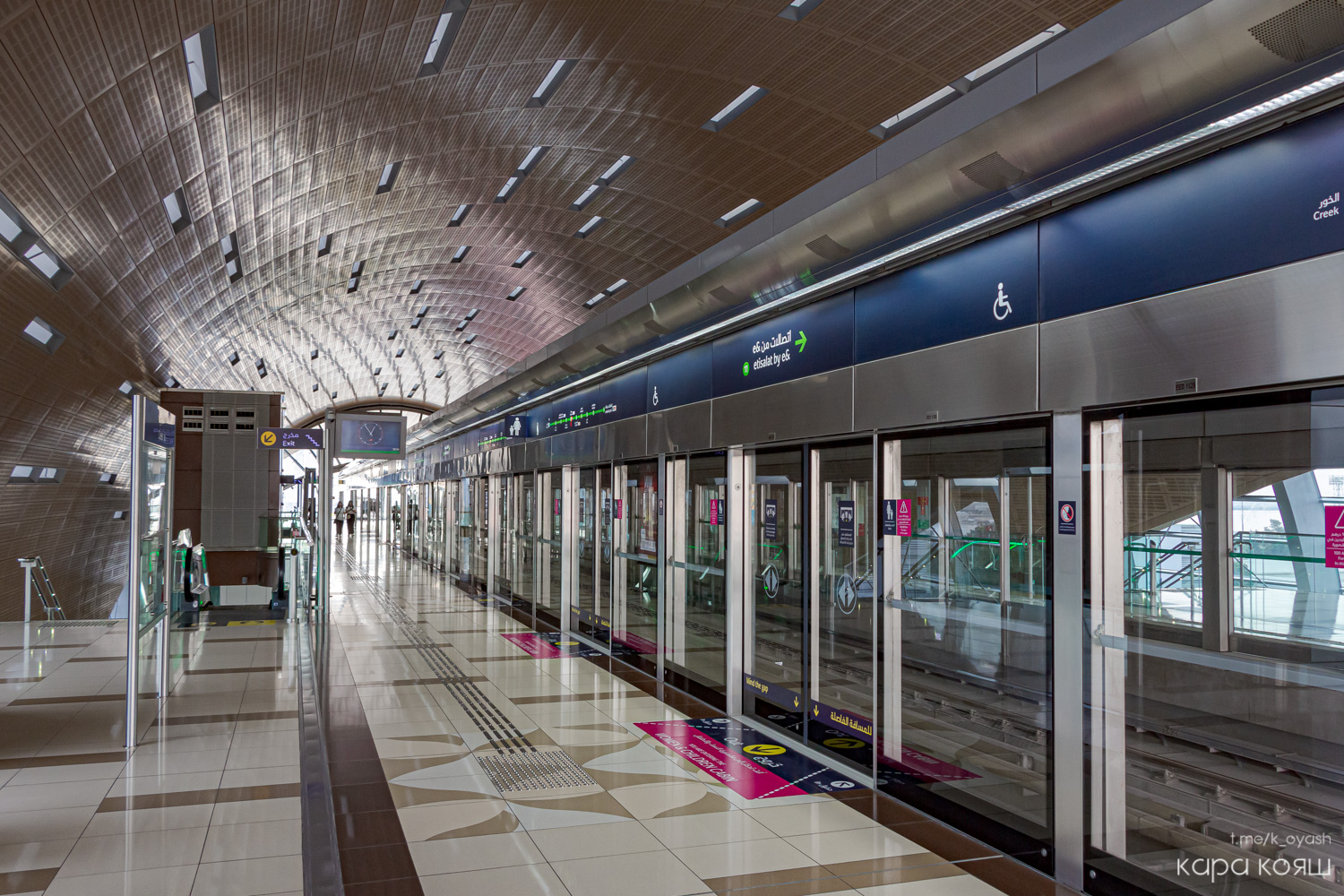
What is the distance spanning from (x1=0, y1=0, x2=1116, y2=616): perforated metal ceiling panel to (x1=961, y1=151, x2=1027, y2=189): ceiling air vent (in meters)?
7.25

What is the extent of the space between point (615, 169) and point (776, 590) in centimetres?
1180

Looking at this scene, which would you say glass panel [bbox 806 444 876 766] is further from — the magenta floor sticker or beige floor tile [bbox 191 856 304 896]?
beige floor tile [bbox 191 856 304 896]

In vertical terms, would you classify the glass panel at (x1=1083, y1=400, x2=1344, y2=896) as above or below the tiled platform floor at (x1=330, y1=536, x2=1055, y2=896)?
above

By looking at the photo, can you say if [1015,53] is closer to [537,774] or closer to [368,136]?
[368,136]

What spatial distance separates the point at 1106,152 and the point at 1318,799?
2549 mm

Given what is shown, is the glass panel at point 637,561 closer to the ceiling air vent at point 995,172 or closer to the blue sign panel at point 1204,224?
the ceiling air vent at point 995,172

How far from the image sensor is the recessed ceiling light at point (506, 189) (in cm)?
1733

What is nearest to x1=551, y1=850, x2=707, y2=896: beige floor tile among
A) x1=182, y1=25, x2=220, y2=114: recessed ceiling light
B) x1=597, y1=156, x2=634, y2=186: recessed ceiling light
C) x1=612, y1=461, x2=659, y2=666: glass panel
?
x1=612, y1=461, x2=659, y2=666: glass panel

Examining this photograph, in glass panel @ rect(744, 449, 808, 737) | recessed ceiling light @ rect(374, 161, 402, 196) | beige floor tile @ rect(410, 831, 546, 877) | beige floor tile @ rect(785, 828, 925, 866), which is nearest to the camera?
beige floor tile @ rect(410, 831, 546, 877)

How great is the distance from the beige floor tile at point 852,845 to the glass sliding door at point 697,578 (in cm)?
282

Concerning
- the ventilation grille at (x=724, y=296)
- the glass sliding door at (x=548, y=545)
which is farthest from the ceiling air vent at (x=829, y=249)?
the glass sliding door at (x=548, y=545)

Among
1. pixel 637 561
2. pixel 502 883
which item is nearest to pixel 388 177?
pixel 637 561

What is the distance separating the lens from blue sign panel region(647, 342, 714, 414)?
799 cm

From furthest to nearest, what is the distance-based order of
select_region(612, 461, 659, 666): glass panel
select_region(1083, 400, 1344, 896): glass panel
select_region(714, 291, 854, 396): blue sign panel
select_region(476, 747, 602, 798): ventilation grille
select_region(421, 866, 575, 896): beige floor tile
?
select_region(612, 461, 659, 666): glass panel
select_region(714, 291, 854, 396): blue sign panel
select_region(476, 747, 602, 798): ventilation grille
select_region(421, 866, 575, 896): beige floor tile
select_region(1083, 400, 1344, 896): glass panel
